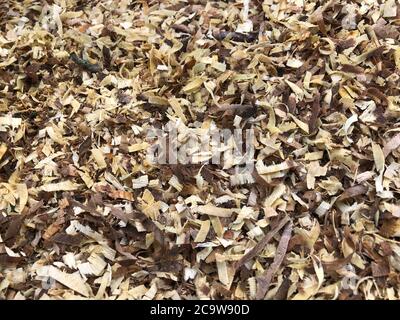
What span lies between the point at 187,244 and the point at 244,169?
266mm

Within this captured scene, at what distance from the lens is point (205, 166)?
4.92 ft

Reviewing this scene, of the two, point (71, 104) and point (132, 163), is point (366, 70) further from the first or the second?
point (71, 104)

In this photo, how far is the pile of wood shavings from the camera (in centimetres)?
136

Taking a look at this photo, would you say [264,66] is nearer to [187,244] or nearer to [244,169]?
[244,169]

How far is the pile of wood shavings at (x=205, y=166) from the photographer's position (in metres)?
1.36

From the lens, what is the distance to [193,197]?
4.79 feet

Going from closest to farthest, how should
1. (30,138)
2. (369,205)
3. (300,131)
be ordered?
(369,205) < (300,131) < (30,138)

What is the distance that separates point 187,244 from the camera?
1383 millimetres

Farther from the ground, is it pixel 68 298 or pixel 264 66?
pixel 264 66

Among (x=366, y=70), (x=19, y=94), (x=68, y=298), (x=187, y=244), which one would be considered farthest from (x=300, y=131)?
(x=19, y=94)

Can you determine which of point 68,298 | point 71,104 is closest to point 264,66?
point 71,104
